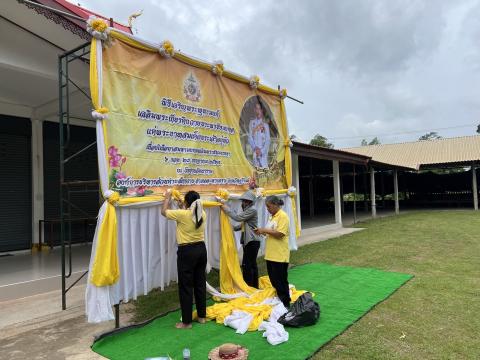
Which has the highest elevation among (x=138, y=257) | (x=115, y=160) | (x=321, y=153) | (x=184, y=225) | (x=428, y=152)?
(x=428, y=152)

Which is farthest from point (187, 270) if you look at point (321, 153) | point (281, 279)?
point (321, 153)

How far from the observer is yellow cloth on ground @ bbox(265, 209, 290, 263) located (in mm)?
4555

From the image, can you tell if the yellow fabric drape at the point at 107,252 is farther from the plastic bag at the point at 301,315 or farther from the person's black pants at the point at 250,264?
the person's black pants at the point at 250,264

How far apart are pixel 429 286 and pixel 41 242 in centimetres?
759

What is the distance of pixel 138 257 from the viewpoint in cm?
438

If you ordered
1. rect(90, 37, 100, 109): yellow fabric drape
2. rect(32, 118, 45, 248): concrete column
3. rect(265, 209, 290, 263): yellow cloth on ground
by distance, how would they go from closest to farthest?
rect(90, 37, 100, 109): yellow fabric drape, rect(265, 209, 290, 263): yellow cloth on ground, rect(32, 118, 45, 248): concrete column

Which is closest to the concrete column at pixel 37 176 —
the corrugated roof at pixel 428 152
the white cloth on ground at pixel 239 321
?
the white cloth on ground at pixel 239 321

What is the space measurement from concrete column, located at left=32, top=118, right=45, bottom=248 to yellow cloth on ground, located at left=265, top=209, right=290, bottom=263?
5.87 m

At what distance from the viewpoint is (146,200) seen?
14.2 ft

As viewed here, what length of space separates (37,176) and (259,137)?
510cm

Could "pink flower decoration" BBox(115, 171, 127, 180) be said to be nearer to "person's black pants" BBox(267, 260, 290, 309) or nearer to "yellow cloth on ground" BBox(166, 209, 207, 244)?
"yellow cloth on ground" BBox(166, 209, 207, 244)

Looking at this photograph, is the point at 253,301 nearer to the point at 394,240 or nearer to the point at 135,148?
the point at 135,148

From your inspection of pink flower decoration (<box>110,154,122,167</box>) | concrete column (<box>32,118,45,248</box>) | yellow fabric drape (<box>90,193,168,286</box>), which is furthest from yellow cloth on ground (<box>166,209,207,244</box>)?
concrete column (<box>32,118,45,248</box>)

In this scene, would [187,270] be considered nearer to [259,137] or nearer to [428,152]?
[259,137]
